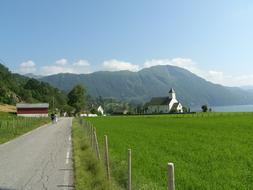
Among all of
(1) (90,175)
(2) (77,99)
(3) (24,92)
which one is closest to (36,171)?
(1) (90,175)

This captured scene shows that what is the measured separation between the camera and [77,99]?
143875 mm

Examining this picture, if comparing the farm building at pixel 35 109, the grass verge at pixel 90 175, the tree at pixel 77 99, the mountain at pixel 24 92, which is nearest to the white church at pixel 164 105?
the tree at pixel 77 99

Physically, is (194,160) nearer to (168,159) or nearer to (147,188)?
(168,159)

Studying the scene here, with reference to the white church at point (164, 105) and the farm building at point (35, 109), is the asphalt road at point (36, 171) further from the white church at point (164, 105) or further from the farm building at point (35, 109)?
the white church at point (164, 105)

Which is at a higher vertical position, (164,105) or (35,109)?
(164,105)

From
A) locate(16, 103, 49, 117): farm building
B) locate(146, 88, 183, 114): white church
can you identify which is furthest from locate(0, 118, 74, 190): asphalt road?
locate(146, 88, 183, 114): white church

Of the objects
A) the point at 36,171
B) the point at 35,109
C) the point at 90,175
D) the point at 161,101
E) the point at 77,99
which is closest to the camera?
the point at 90,175

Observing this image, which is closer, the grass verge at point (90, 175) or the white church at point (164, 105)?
the grass verge at point (90, 175)

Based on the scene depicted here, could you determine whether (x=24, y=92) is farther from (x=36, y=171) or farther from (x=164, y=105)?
(x=36, y=171)

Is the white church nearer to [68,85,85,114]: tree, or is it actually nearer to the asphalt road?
[68,85,85,114]: tree

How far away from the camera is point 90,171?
467 inches

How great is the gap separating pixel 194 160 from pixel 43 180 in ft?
19.6

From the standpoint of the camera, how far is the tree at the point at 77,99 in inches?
5664

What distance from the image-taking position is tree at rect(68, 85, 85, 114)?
143875 millimetres
